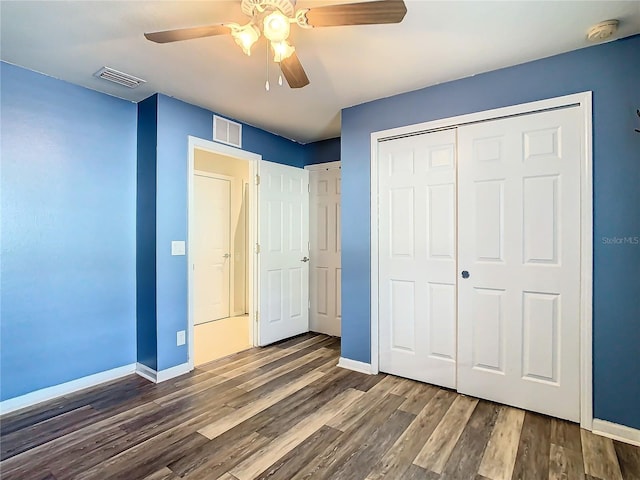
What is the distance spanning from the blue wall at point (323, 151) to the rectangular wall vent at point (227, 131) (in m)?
1.14

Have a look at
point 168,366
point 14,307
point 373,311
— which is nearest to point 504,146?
point 373,311

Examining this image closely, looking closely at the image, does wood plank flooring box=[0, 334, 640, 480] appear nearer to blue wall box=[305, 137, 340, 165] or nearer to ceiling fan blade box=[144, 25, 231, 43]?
ceiling fan blade box=[144, 25, 231, 43]

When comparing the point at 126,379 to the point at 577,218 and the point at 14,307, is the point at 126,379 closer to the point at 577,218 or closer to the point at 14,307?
the point at 14,307

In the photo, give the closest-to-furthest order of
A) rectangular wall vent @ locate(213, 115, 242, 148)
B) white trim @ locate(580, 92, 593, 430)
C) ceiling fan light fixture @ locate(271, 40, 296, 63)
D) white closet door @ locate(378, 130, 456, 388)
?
ceiling fan light fixture @ locate(271, 40, 296, 63) → white trim @ locate(580, 92, 593, 430) → white closet door @ locate(378, 130, 456, 388) → rectangular wall vent @ locate(213, 115, 242, 148)

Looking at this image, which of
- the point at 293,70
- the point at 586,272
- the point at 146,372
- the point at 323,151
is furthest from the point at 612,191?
the point at 146,372

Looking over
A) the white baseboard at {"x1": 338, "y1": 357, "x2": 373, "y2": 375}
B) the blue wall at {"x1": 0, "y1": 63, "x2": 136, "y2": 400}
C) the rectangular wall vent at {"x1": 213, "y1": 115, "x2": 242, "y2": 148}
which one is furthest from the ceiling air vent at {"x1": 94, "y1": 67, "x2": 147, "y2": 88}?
the white baseboard at {"x1": 338, "y1": 357, "x2": 373, "y2": 375}

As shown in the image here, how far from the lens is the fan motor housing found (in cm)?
146

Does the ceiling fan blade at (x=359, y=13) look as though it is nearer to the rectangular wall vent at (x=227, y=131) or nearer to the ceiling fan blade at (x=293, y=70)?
the ceiling fan blade at (x=293, y=70)

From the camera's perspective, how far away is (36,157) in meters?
2.44

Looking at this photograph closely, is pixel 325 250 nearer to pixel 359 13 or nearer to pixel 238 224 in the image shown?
pixel 238 224

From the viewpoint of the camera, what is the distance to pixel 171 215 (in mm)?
2924

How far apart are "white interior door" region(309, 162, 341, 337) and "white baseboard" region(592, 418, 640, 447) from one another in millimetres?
2569

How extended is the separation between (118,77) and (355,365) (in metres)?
3.12

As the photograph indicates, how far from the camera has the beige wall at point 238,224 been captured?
17.0 ft
